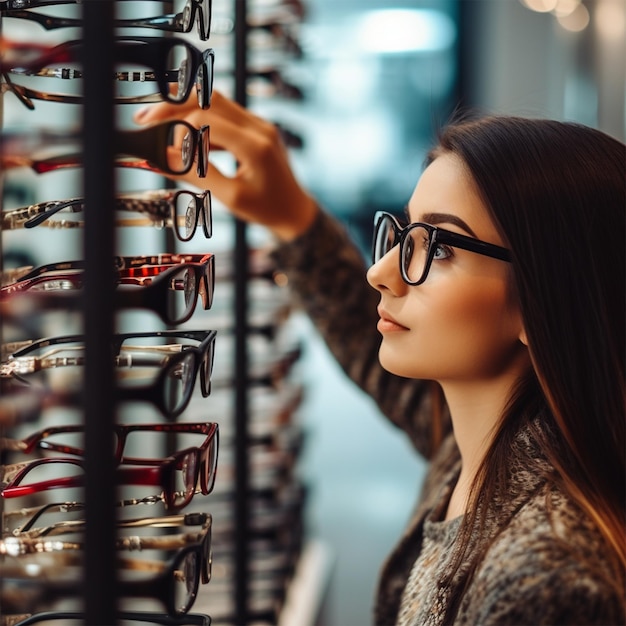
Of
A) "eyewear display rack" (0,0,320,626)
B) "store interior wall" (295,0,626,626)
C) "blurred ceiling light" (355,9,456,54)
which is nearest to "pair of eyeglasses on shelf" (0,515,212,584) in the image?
"eyewear display rack" (0,0,320,626)

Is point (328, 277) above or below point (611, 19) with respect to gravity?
below

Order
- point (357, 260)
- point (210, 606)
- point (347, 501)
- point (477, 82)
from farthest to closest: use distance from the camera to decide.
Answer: point (477, 82) < point (347, 501) < point (210, 606) < point (357, 260)

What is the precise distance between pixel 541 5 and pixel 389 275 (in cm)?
365

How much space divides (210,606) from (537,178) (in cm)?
120

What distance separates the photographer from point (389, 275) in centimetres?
110

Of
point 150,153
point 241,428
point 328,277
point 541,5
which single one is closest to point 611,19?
point 541,5

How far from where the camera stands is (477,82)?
507cm

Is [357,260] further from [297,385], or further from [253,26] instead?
[297,385]

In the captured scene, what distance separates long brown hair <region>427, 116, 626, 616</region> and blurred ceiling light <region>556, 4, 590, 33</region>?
3.56m

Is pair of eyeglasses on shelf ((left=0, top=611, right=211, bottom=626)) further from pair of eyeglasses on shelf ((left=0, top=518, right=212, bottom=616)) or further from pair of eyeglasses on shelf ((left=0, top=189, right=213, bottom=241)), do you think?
pair of eyeglasses on shelf ((left=0, top=189, right=213, bottom=241))

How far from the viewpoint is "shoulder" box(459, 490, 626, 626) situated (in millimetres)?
774

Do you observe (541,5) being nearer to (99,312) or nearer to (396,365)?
(396,365)

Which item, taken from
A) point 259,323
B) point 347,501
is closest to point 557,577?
point 259,323

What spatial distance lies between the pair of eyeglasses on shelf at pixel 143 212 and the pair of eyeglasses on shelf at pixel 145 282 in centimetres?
4
